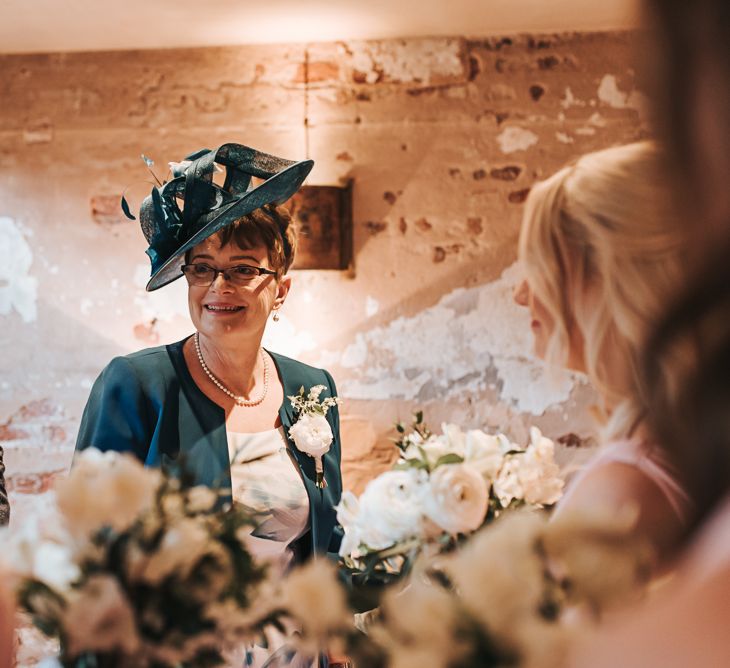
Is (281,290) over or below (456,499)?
over

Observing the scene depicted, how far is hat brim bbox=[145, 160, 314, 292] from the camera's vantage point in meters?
2.28

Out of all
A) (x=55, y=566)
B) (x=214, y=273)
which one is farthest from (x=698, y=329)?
(x=214, y=273)

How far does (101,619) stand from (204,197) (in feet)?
5.42

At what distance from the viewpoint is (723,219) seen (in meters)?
0.50

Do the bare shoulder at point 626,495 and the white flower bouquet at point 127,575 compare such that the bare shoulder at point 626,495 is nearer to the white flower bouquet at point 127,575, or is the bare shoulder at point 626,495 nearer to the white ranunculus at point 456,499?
the white ranunculus at point 456,499

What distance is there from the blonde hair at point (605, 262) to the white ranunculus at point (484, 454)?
0.19 metres

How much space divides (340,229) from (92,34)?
4.70 ft

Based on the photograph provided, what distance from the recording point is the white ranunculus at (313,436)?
2.31 m

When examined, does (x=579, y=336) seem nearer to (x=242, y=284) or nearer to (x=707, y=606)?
(x=707, y=606)

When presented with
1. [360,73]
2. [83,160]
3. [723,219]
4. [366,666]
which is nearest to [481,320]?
[360,73]

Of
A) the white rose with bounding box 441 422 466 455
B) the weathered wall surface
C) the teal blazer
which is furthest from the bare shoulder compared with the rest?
the weathered wall surface

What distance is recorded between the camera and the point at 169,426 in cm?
221

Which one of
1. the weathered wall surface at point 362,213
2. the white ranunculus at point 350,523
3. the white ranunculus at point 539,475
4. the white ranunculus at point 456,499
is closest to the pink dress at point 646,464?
the white ranunculus at point 456,499

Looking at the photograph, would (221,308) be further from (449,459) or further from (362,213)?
(362,213)
